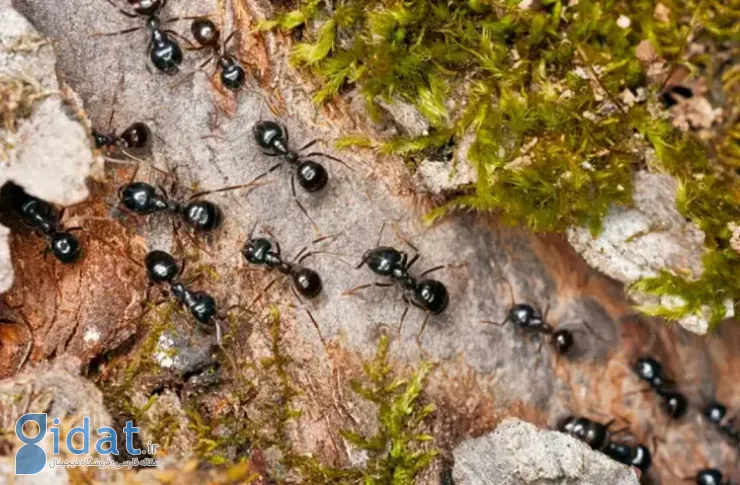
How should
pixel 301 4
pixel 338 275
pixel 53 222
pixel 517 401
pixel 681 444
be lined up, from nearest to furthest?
pixel 53 222
pixel 301 4
pixel 338 275
pixel 517 401
pixel 681 444

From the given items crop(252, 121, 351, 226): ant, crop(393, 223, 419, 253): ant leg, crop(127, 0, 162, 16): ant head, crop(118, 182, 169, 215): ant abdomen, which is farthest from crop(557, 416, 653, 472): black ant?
crop(127, 0, 162, 16): ant head

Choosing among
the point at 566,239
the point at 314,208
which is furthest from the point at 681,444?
the point at 314,208

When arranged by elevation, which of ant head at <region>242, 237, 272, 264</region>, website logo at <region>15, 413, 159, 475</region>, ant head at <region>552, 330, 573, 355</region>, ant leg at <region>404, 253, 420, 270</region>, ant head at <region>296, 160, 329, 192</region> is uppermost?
ant head at <region>296, 160, 329, 192</region>

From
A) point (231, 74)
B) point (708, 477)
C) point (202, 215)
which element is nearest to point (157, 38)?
point (231, 74)

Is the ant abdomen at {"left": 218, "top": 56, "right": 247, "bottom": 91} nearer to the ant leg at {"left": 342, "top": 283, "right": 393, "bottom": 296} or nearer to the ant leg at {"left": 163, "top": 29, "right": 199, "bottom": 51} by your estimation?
the ant leg at {"left": 163, "top": 29, "right": 199, "bottom": 51}

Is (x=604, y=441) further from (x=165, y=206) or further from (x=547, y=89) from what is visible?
(x=165, y=206)

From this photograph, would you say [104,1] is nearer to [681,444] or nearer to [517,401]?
[517,401]
